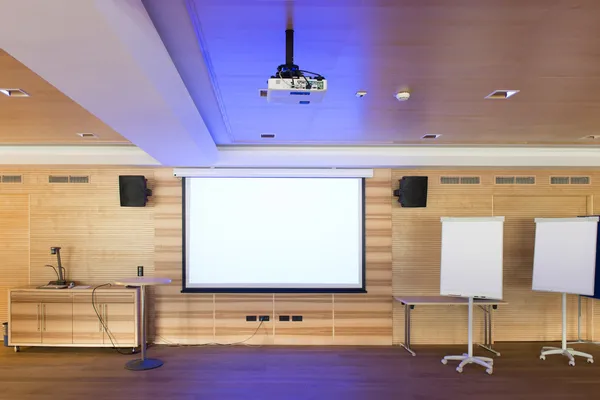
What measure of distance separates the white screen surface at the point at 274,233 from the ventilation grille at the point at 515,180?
221 centimetres

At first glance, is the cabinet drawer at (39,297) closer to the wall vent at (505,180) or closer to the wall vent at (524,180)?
the wall vent at (505,180)

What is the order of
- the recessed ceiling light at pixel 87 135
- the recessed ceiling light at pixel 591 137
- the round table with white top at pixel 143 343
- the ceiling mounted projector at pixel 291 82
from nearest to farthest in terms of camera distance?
the ceiling mounted projector at pixel 291 82, the round table with white top at pixel 143 343, the recessed ceiling light at pixel 87 135, the recessed ceiling light at pixel 591 137

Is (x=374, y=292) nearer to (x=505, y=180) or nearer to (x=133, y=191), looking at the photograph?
(x=505, y=180)

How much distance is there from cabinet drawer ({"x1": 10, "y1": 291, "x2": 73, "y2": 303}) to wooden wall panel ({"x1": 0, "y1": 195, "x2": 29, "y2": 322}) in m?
0.62

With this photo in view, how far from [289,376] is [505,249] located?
3954 millimetres

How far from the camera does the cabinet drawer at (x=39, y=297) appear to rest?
20.3 ft

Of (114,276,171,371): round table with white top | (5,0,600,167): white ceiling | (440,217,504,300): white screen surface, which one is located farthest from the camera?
(440,217,504,300): white screen surface

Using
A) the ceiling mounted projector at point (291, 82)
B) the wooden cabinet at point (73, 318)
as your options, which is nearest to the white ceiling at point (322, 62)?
the ceiling mounted projector at point (291, 82)

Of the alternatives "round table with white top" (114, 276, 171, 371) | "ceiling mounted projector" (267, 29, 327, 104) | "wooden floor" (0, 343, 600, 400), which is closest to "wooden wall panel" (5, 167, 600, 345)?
"wooden floor" (0, 343, 600, 400)

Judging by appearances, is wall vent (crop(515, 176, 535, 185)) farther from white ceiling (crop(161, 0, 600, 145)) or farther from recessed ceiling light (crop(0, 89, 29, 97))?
recessed ceiling light (crop(0, 89, 29, 97))

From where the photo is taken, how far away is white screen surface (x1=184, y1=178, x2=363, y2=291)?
22.2ft

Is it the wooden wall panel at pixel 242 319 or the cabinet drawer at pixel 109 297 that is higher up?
the cabinet drawer at pixel 109 297

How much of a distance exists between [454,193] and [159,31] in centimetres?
545

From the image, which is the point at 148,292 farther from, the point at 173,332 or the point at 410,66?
the point at 410,66
